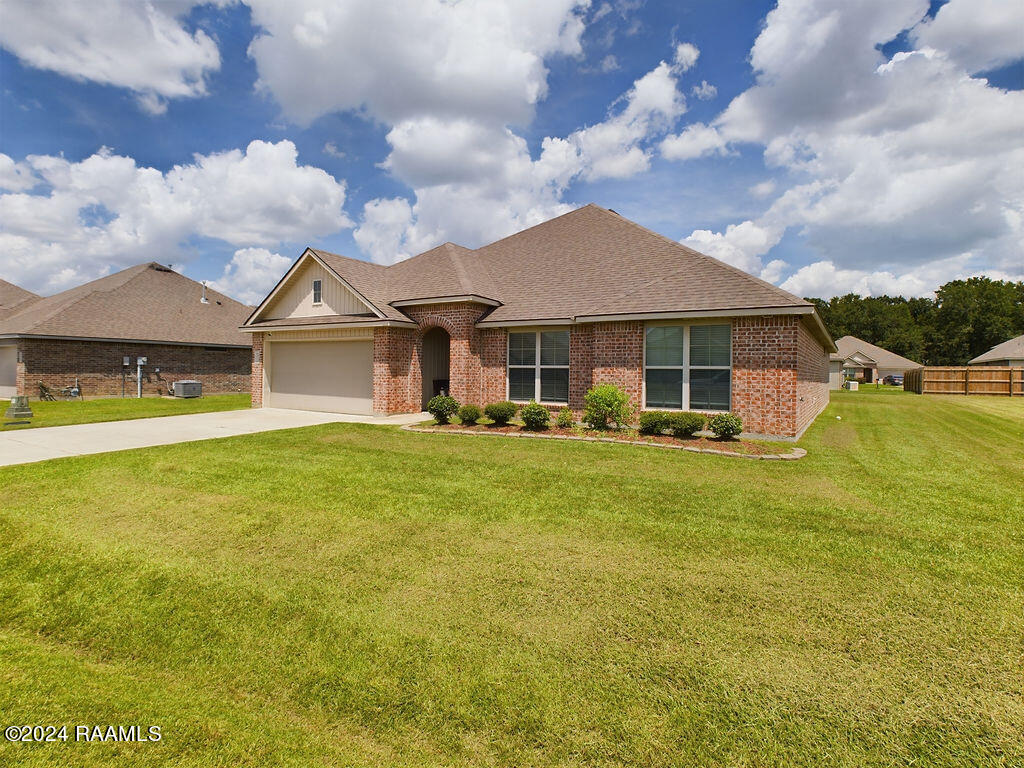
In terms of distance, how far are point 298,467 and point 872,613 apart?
303 inches

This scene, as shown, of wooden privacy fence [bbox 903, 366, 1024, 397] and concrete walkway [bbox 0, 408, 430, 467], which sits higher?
wooden privacy fence [bbox 903, 366, 1024, 397]

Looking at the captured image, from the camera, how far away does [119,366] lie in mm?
22750

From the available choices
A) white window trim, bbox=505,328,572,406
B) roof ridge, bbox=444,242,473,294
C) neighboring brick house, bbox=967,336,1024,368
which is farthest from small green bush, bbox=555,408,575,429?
neighboring brick house, bbox=967,336,1024,368

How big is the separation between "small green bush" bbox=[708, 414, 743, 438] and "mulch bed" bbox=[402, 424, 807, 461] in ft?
0.62

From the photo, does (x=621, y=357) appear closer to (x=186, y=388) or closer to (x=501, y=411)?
(x=501, y=411)

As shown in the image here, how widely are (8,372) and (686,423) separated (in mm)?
29905

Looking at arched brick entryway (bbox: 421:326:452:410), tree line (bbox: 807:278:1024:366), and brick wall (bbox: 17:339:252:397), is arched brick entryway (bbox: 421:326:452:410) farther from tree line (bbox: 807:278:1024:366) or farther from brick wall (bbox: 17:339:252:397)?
tree line (bbox: 807:278:1024:366)

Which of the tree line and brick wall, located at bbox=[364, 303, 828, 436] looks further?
the tree line

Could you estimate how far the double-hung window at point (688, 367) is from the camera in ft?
36.9

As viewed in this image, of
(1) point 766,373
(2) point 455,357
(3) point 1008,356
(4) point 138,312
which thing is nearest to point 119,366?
(4) point 138,312

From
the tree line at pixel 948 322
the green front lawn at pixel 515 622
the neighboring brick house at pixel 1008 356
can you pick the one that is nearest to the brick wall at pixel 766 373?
the green front lawn at pixel 515 622

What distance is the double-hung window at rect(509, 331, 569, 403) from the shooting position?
45.2 ft

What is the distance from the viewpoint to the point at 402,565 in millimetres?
4336

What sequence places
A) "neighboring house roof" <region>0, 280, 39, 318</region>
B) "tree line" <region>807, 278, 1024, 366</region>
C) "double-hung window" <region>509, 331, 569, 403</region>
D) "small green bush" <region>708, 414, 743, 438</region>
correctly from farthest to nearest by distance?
"tree line" <region>807, 278, 1024, 366</region> < "neighboring house roof" <region>0, 280, 39, 318</region> < "double-hung window" <region>509, 331, 569, 403</region> < "small green bush" <region>708, 414, 743, 438</region>
